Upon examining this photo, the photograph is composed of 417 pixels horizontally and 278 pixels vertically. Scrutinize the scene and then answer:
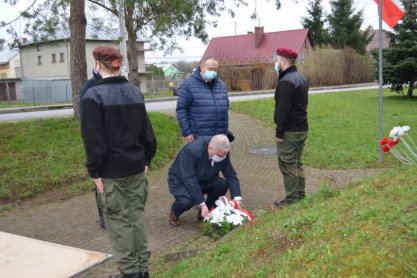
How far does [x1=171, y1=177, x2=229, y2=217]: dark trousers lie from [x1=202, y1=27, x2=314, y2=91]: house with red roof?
34.8 m

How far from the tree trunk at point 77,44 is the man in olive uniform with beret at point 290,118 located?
19.0 feet

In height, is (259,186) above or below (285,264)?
below

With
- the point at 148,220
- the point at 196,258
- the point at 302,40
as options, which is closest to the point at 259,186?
the point at 148,220

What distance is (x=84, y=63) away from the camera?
10711 mm

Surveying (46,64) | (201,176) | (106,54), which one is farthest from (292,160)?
(46,64)

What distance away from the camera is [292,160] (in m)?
A: 5.74

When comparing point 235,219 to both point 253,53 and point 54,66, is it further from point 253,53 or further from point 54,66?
point 54,66

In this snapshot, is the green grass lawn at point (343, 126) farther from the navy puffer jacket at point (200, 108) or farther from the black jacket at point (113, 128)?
the black jacket at point (113, 128)

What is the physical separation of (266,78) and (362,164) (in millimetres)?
32012

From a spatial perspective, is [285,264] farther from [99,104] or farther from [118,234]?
[99,104]

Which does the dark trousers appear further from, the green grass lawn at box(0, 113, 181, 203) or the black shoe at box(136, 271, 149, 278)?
the green grass lawn at box(0, 113, 181, 203)

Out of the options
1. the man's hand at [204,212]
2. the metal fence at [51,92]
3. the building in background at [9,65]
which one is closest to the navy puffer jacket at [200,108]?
the man's hand at [204,212]

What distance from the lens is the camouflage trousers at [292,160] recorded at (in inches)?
224

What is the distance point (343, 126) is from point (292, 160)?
28.6 feet
